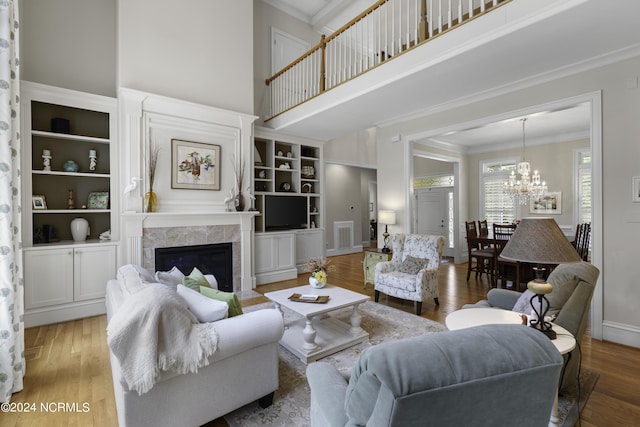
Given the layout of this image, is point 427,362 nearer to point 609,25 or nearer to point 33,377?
point 33,377

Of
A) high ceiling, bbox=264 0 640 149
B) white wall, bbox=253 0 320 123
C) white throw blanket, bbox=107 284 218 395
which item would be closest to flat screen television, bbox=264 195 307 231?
high ceiling, bbox=264 0 640 149

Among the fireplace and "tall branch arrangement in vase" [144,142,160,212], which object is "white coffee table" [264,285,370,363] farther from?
"tall branch arrangement in vase" [144,142,160,212]

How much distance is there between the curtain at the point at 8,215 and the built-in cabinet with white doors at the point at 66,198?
1.60 metres

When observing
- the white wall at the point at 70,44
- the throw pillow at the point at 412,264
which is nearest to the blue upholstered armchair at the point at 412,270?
the throw pillow at the point at 412,264

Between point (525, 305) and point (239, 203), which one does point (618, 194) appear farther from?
point (239, 203)

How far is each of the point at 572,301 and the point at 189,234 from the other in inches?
172

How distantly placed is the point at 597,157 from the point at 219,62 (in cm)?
517

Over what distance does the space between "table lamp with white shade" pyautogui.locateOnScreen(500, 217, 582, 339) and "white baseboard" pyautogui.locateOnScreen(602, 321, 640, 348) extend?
2246 mm

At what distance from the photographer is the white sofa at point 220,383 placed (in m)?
Answer: 1.56

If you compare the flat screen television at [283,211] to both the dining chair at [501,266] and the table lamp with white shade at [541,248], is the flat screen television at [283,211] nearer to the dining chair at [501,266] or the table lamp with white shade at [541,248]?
the dining chair at [501,266]

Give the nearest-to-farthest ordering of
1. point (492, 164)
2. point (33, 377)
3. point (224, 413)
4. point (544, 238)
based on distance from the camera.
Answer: point (544, 238) → point (224, 413) → point (33, 377) → point (492, 164)

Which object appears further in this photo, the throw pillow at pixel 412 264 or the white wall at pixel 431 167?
the white wall at pixel 431 167

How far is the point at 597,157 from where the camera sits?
311 cm

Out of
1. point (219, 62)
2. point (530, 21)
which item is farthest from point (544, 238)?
point (219, 62)
